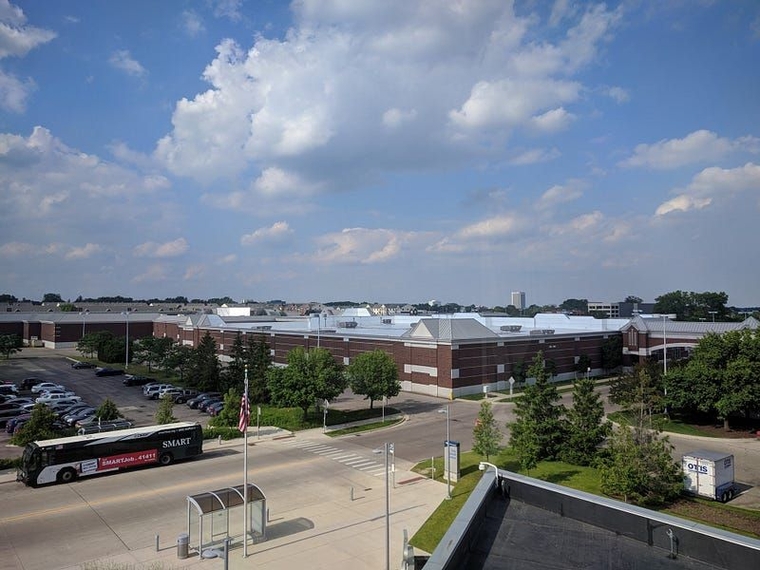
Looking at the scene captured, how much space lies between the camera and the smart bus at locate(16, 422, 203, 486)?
26812mm

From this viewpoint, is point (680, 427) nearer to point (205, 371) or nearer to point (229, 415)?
point (229, 415)

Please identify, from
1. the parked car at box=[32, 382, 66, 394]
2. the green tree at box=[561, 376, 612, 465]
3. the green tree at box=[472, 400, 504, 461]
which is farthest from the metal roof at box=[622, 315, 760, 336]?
the parked car at box=[32, 382, 66, 394]

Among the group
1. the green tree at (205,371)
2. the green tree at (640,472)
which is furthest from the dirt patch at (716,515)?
the green tree at (205,371)

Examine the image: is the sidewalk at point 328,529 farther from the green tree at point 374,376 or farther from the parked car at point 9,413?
the parked car at point 9,413

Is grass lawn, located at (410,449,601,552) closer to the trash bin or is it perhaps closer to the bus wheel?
the trash bin

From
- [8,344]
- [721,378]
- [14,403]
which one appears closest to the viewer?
[721,378]

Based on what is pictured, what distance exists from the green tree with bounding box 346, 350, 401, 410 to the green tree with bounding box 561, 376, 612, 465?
17.1 m

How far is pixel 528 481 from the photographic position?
11516mm

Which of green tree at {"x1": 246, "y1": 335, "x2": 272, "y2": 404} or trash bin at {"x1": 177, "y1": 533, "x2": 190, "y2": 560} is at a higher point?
green tree at {"x1": 246, "y1": 335, "x2": 272, "y2": 404}

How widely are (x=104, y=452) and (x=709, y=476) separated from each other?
31532mm

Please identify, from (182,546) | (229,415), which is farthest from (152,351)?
(182,546)

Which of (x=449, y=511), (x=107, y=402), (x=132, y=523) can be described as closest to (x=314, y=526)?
(x=449, y=511)

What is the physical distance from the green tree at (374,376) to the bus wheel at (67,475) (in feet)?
72.2

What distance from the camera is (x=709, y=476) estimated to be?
81.1 feet
